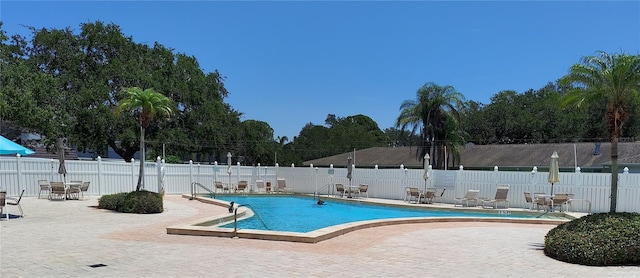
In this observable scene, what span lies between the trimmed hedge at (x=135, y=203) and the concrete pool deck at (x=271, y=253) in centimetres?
258

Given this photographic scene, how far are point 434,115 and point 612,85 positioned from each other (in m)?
24.4

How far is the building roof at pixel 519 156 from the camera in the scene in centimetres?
3191

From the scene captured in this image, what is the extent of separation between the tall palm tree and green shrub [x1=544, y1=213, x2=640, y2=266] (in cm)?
109

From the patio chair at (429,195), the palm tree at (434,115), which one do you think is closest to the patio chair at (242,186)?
the patio chair at (429,195)

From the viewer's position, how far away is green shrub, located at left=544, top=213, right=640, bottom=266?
7352mm

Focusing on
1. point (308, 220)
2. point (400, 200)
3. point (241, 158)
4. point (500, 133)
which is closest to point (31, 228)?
point (308, 220)

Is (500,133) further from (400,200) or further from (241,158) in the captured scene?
(400,200)

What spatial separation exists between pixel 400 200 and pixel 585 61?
13.9 m

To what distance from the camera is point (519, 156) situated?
3672 cm

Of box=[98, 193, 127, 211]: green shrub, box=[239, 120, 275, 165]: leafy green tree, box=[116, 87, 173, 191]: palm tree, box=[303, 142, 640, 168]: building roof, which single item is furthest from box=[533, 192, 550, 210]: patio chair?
box=[239, 120, 275, 165]: leafy green tree

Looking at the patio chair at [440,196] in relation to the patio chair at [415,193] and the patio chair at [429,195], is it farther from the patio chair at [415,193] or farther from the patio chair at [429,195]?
the patio chair at [415,193]

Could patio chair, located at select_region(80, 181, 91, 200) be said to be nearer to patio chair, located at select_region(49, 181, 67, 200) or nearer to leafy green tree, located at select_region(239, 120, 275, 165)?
patio chair, located at select_region(49, 181, 67, 200)

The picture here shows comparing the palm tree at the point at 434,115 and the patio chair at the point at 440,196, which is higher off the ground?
the palm tree at the point at 434,115

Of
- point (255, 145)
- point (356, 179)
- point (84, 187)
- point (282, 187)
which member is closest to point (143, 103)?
point (84, 187)
